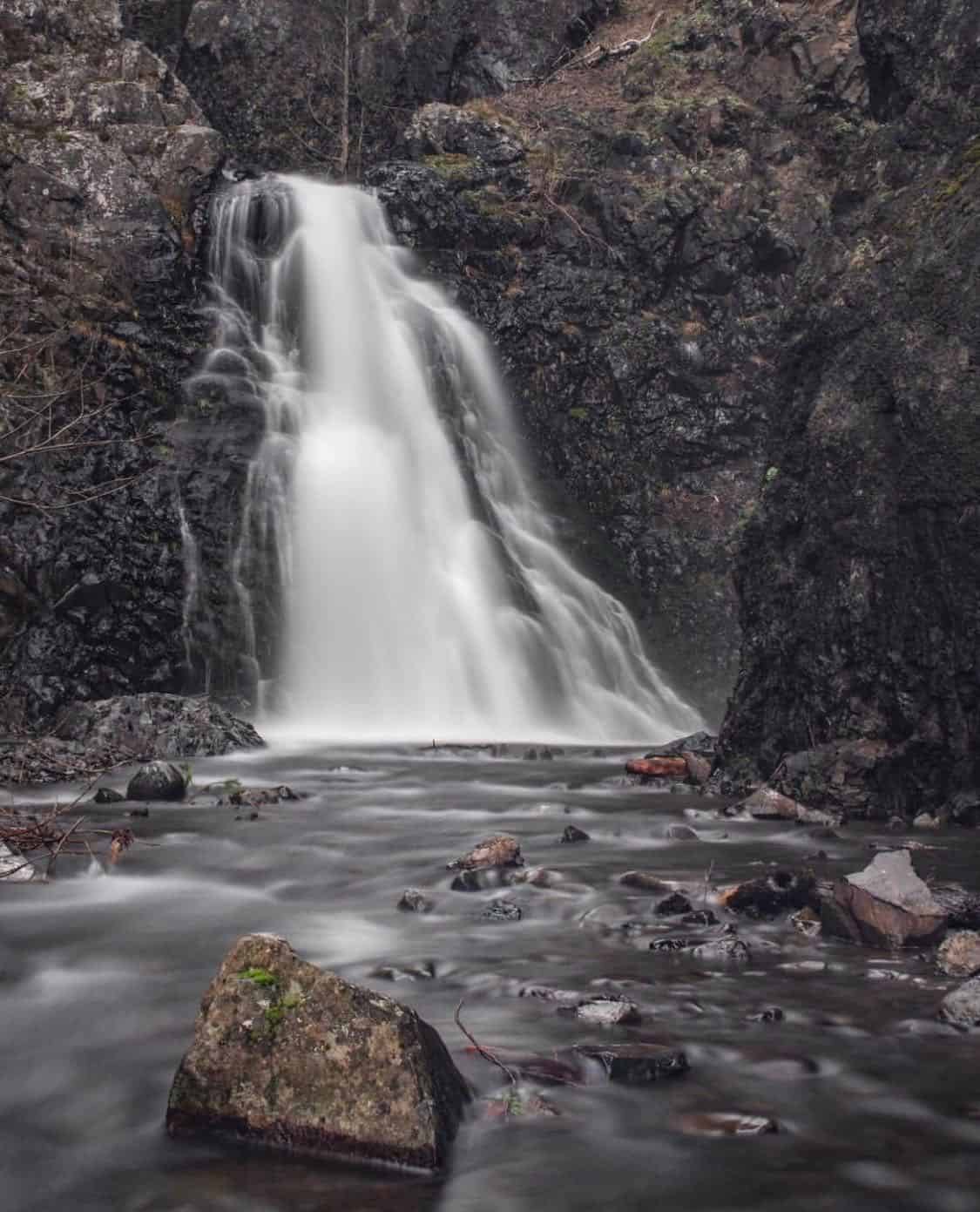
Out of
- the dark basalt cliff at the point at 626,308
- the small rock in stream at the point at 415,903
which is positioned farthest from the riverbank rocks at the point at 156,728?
the small rock in stream at the point at 415,903

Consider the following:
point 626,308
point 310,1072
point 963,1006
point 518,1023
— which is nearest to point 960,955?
point 963,1006

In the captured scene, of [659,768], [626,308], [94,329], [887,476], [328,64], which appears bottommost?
[659,768]

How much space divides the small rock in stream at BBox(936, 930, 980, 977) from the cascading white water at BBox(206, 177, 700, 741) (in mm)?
9950

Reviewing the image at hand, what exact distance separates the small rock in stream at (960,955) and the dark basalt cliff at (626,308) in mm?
3664

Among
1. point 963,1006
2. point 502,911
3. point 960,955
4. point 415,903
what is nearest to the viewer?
point 963,1006

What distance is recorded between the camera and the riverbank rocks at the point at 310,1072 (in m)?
2.94

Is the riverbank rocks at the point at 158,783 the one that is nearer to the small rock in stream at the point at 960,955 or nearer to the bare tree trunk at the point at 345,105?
the small rock in stream at the point at 960,955

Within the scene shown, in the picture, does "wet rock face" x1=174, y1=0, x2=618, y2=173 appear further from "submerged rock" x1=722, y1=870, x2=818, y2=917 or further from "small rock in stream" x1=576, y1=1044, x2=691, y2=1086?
"small rock in stream" x1=576, y1=1044, x2=691, y2=1086

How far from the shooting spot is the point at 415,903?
5.75 m

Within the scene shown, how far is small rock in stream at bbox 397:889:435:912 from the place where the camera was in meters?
5.71

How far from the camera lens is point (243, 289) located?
63.5 ft

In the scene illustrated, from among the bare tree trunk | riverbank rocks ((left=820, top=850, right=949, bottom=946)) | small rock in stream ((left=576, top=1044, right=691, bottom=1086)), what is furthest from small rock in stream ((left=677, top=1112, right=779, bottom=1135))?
the bare tree trunk

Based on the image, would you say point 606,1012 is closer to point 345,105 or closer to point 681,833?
point 681,833

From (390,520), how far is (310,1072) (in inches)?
584
